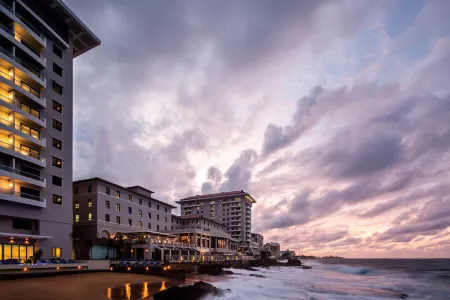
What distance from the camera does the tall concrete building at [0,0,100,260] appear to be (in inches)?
1550

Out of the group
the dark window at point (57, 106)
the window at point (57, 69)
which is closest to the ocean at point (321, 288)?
the dark window at point (57, 106)

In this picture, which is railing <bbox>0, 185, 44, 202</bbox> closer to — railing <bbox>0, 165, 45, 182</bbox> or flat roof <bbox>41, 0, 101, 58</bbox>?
railing <bbox>0, 165, 45, 182</bbox>

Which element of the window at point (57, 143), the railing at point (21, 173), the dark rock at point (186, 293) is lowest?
the dark rock at point (186, 293)

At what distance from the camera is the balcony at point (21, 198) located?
123 ft

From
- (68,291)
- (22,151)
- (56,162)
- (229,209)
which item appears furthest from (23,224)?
(229,209)

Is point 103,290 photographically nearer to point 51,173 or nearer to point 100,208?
point 51,173

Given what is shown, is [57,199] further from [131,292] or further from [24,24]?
[131,292]

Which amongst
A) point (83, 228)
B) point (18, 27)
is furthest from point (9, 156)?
point (83, 228)

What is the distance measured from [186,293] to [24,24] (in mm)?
39233

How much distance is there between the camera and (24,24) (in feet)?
141

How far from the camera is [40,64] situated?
45844 mm

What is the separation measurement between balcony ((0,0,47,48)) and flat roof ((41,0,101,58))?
515cm

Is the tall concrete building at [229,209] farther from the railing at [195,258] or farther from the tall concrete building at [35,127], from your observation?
the tall concrete building at [35,127]

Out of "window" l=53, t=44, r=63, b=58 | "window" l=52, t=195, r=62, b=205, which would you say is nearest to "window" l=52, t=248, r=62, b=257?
"window" l=52, t=195, r=62, b=205
